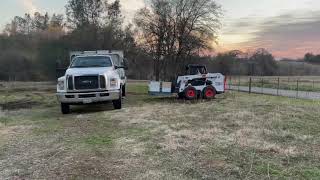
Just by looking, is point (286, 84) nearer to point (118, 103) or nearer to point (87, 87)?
point (118, 103)

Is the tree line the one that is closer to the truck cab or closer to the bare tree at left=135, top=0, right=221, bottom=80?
the bare tree at left=135, top=0, right=221, bottom=80

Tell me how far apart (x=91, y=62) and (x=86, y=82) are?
6.23 ft

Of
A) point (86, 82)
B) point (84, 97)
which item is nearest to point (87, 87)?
point (86, 82)

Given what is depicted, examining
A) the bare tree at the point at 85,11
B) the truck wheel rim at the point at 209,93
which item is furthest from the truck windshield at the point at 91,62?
the bare tree at the point at 85,11

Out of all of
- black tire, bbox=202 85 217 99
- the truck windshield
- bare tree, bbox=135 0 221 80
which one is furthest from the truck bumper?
bare tree, bbox=135 0 221 80

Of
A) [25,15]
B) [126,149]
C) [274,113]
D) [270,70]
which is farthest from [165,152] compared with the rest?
[25,15]

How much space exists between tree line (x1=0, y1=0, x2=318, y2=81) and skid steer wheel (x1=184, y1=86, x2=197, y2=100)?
23.2 meters

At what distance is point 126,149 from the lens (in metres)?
8.87

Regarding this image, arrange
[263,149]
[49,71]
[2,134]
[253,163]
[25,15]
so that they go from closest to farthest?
1. [253,163]
2. [263,149]
3. [2,134]
4. [49,71]
5. [25,15]

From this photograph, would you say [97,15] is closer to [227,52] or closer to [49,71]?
[49,71]

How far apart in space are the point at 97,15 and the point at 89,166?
6466 centimetres

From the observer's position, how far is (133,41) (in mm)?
62188

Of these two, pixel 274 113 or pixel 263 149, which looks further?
pixel 274 113

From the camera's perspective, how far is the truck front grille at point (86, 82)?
1691 cm
